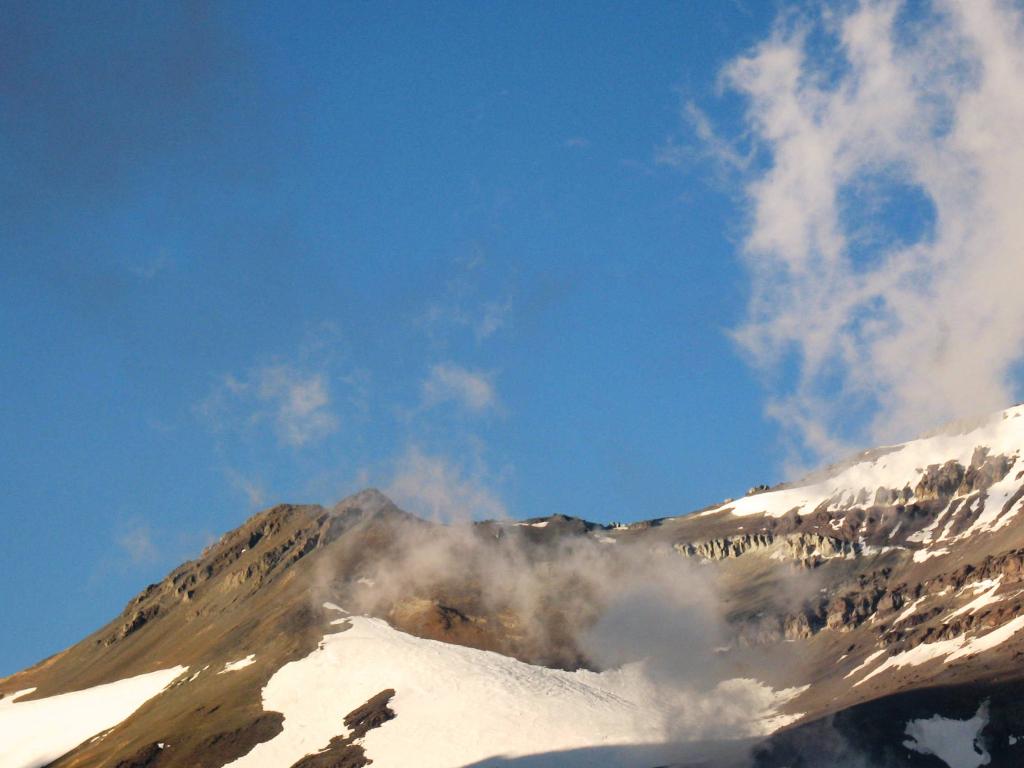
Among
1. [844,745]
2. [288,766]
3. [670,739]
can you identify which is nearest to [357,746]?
[288,766]

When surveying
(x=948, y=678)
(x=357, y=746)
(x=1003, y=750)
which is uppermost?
(x=357, y=746)

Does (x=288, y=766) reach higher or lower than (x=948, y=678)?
higher

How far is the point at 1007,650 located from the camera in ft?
609

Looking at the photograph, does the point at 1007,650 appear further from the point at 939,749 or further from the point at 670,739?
the point at 670,739

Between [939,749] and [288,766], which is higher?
[288,766]

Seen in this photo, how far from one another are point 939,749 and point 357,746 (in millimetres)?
80791

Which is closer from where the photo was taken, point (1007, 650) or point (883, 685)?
point (1007, 650)

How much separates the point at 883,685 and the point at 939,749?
115 feet

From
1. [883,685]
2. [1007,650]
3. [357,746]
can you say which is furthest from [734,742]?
[357,746]

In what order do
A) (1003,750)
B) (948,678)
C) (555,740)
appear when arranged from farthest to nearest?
(555,740)
(948,678)
(1003,750)

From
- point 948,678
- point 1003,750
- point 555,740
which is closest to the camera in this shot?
point 1003,750

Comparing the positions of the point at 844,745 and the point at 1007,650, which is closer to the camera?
the point at 844,745

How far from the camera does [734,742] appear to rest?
19288 centimetres

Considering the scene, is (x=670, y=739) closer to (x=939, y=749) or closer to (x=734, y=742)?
(x=734, y=742)
